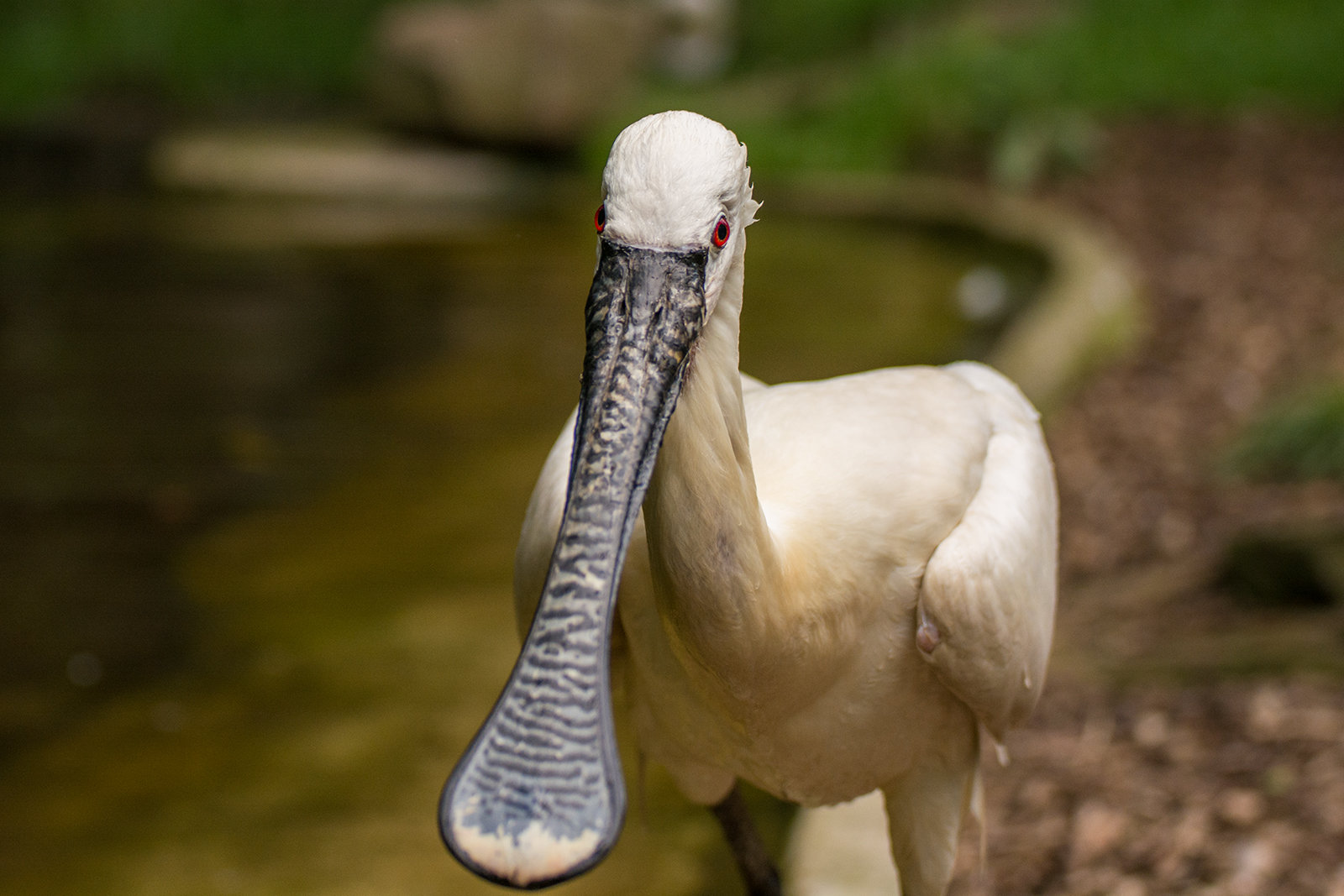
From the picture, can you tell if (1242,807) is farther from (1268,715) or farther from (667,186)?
(667,186)

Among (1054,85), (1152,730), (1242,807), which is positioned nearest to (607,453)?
(1242,807)

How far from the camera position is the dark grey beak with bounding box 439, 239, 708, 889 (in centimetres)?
172

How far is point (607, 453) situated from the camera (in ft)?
6.20

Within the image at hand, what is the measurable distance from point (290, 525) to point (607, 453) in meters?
3.96

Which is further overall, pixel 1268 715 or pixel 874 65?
pixel 874 65

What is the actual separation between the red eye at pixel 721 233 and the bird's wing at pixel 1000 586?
0.80m

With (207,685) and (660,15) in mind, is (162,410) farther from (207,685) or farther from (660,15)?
(660,15)

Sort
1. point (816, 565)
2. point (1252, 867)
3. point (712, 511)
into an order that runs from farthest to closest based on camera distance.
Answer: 1. point (1252, 867)
2. point (816, 565)
3. point (712, 511)

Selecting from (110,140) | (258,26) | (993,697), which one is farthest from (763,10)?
(993,697)

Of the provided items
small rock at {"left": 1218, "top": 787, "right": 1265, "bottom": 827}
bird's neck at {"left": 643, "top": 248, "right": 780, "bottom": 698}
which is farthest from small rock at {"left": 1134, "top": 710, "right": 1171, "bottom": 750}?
bird's neck at {"left": 643, "top": 248, "right": 780, "bottom": 698}

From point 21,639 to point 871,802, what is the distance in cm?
289

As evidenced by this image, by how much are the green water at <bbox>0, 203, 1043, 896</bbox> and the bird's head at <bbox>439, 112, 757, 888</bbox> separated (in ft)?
5.16

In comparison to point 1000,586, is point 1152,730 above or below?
below

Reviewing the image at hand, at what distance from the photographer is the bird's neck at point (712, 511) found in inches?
82.4
